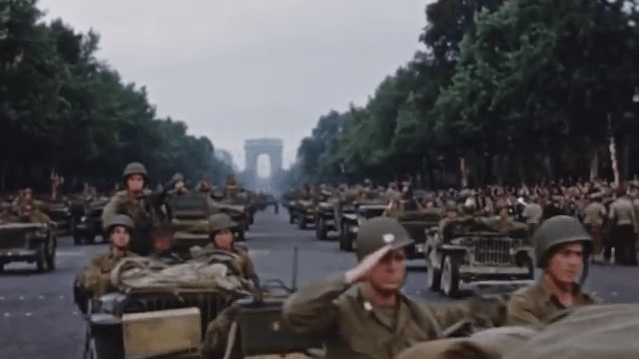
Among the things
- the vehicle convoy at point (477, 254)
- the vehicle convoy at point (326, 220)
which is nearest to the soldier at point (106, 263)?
the vehicle convoy at point (477, 254)

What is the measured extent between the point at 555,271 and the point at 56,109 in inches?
2371

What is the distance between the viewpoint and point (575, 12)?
52.5 metres

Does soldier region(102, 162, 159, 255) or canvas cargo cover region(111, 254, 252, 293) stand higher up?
soldier region(102, 162, 159, 255)

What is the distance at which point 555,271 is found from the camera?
6.79 metres

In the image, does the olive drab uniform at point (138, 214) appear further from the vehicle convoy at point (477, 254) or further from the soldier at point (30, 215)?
the soldier at point (30, 215)

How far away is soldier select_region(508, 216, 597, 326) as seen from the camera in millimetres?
6696

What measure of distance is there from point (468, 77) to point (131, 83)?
6748cm

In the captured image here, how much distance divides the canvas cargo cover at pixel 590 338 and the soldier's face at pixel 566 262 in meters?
4.28

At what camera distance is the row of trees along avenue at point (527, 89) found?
5247 centimetres

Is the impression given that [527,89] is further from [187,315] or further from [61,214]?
[187,315]

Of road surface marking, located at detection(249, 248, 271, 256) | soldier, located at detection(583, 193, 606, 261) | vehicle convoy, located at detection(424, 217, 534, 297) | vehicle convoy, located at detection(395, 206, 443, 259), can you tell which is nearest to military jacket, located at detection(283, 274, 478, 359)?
vehicle convoy, located at detection(424, 217, 534, 297)

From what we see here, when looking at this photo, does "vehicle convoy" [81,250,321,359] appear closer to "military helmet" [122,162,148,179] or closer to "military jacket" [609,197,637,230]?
"military helmet" [122,162,148,179]

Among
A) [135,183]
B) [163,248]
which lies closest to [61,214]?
[163,248]

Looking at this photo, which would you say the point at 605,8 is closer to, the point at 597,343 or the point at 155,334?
the point at 155,334
